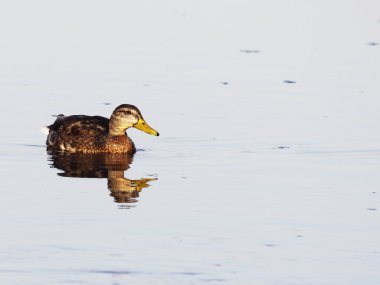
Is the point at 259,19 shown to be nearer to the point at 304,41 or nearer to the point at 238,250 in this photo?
the point at 304,41

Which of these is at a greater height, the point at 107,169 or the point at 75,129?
the point at 75,129

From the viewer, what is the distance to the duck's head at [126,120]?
19.1 m

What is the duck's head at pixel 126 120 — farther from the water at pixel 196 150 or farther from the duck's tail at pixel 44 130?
the duck's tail at pixel 44 130

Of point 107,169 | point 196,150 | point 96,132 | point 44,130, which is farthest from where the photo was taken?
point 96,132

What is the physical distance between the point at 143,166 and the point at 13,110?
155 inches

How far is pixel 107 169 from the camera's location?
17.2 metres

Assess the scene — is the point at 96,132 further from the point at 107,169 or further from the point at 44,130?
the point at 107,169

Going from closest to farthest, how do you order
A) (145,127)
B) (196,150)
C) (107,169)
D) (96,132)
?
(107,169) < (196,150) < (145,127) < (96,132)

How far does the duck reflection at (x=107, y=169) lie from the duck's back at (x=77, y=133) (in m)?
0.22

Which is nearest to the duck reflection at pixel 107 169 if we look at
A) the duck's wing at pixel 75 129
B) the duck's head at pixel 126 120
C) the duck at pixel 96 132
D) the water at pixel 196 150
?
the water at pixel 196 150

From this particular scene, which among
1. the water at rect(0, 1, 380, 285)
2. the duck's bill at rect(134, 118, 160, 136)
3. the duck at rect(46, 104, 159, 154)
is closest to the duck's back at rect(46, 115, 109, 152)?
the duck at rect(46, 104, 159, 154)

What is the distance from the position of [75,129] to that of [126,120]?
80cm

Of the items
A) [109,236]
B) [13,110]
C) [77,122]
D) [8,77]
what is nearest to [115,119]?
[77,122]

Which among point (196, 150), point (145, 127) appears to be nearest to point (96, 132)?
point (145, 127)
